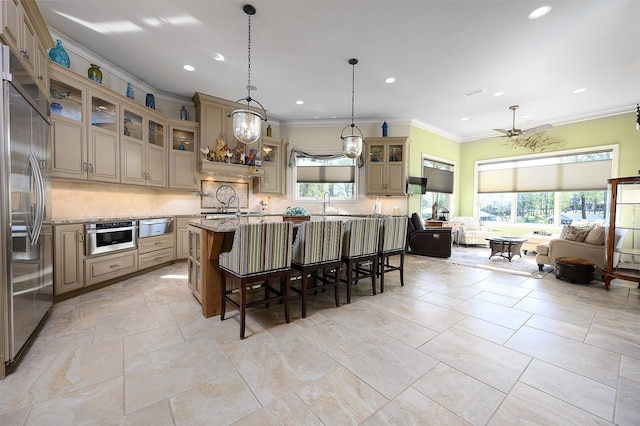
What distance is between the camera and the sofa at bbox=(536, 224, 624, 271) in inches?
152

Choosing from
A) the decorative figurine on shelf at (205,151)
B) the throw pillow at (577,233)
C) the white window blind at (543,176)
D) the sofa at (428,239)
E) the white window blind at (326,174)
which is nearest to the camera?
the throw pillow at (577,233)

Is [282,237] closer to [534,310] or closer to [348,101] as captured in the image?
[534,310]

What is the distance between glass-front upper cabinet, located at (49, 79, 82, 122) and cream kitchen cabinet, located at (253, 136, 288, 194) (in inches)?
116

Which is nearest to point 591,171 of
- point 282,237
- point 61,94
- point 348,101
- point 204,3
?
point 348,101

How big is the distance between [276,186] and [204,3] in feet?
11.9

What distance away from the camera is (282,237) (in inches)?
91.0

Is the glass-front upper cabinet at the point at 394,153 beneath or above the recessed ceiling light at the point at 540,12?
beneath

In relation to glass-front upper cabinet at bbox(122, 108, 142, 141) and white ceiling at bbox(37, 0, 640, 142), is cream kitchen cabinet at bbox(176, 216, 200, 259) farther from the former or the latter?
white ceiling at bbox(37, 0, 640, 142)

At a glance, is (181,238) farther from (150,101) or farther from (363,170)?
(363,170)

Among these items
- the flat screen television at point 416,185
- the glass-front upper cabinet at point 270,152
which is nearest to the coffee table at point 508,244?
the flat screen television at point 416,185

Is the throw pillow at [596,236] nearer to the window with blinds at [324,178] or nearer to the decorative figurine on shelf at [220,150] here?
the window with blinds at [324,178]

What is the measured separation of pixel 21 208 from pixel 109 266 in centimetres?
178

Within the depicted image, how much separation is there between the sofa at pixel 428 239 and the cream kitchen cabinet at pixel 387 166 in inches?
31.8

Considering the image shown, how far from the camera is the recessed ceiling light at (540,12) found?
2.54 meters
